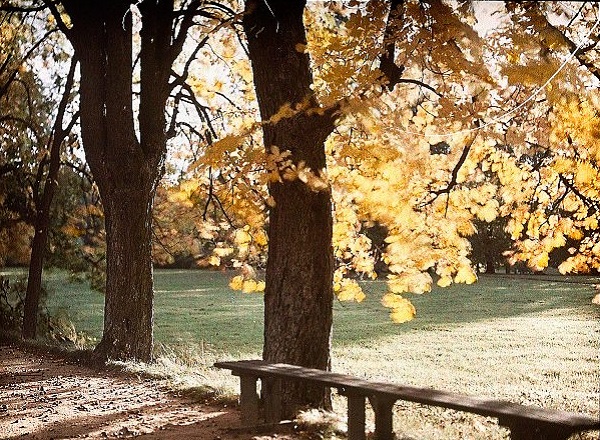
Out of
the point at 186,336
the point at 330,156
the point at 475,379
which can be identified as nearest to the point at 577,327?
the point at 475,379

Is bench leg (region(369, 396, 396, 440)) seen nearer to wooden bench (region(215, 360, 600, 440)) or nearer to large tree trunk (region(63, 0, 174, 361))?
wooden bench (region(215, 360, 600, 440))

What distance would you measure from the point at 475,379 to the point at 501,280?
22.3 metres

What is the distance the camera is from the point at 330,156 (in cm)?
848

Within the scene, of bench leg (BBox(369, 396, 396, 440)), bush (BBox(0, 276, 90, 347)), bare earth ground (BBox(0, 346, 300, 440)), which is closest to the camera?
bench leg (BBox(369, 396, 396, 440))

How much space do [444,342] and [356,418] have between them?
10.8m

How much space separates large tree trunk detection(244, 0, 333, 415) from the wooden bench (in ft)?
1.19

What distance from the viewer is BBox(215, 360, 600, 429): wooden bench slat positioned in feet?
12.6

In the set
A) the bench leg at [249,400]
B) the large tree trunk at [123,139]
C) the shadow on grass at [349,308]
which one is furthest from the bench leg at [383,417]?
the shadow on grass at [349,308]

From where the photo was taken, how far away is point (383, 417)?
489cm

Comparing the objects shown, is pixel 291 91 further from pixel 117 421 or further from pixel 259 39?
pixel 117 421

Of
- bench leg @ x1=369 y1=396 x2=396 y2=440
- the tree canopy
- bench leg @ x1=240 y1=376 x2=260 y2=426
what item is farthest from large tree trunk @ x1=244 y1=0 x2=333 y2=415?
bench leg @ x1=369 y1=396 x2=396 y2=440

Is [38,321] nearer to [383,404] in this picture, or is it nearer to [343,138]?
[343,138]

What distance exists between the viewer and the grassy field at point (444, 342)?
9.07 meters

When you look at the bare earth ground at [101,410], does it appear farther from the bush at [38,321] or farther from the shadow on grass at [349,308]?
the shadow on grass at [349,308]
